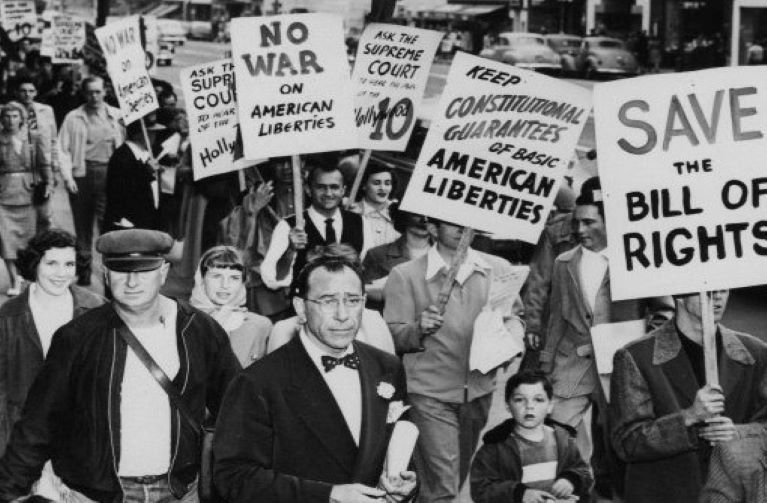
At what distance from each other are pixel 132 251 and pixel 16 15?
73.7 feet

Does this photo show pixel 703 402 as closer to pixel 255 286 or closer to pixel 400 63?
pixel 255 286

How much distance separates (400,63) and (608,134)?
5516 mm

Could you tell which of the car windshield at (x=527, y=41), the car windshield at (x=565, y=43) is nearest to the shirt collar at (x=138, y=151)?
the car windshield at (x=527, y=41)

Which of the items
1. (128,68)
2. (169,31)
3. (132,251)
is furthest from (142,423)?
(169,31)

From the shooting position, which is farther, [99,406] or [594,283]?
[594,283]

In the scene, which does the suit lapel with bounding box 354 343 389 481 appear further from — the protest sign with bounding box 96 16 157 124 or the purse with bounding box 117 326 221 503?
the protest sign with bounding box 96 16 157 124

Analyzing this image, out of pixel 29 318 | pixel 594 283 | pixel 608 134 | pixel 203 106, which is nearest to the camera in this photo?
pixel 608 134

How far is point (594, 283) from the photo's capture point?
26.9 feet

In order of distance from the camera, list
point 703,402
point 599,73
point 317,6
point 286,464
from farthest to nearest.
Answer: point 317,6
point 599,73
point 703,402
point 286,464

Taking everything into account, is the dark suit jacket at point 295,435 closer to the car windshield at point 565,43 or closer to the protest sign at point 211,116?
the protest sign at point 211,116

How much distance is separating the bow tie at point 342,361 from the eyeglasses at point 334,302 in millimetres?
150

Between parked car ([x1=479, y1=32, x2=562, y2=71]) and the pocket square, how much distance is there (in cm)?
4581

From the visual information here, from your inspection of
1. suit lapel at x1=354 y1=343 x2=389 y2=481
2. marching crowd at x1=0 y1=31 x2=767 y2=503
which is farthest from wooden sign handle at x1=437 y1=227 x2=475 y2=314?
suit lapel at x1=354 y1=343 x2=389 y2=481

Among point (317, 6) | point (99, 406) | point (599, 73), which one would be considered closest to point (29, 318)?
point (99, 406)
